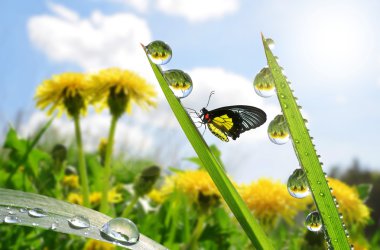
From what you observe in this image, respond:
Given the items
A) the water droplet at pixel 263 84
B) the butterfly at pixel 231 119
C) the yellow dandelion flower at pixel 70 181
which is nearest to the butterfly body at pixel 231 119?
the butterfly at pixel 231 119

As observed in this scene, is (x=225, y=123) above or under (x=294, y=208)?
under

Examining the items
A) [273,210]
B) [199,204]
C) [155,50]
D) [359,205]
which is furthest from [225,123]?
[359,205]

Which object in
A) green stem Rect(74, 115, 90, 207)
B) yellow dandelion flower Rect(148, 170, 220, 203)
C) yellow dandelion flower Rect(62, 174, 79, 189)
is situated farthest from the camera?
yellow dandelion flower Rect(62, 174, 79, 189)

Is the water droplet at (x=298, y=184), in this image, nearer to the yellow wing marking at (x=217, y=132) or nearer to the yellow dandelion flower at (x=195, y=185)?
the yellow wing marking at (x=217, y=132)

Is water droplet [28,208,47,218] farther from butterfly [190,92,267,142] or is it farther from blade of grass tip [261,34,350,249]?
butterfly [190,92,267,142]

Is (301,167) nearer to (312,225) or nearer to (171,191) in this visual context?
(312,225)

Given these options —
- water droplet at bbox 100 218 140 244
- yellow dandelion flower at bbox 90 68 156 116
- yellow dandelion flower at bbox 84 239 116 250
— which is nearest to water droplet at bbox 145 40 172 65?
water droplet at bbox 100 218 140 244
